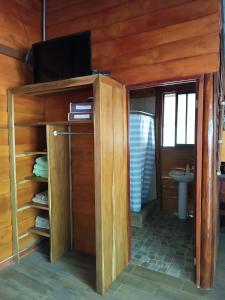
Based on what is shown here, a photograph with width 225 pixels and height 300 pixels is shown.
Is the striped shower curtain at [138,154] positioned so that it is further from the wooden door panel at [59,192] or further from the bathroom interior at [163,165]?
the wooden door panel at [59,192]

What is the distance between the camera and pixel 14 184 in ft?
7.64

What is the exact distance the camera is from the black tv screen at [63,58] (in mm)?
2055

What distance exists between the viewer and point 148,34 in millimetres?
2062

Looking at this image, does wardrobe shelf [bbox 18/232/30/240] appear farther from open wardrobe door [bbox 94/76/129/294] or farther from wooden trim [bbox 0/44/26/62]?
wooden trim [bbox 0/44/26/62]

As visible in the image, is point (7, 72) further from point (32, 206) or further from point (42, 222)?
point (42, 222)

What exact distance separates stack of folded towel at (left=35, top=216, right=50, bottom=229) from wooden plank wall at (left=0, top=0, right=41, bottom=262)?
338 millimetres

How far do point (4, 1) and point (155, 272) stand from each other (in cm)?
313

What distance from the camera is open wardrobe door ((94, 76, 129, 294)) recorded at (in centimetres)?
185

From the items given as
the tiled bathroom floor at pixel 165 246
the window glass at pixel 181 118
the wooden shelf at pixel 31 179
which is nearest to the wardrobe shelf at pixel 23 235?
the wooden shelf at pixel 31 179

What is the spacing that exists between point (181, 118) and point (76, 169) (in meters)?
2.38

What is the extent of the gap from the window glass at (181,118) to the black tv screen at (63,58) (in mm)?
2425

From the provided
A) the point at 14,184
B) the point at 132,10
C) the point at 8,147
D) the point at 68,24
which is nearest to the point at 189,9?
the point at 132,10

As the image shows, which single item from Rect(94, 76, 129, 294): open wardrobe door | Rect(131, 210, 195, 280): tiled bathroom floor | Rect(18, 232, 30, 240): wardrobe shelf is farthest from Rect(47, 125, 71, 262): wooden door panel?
Rect(131, 210, 195, 280): tiled bathroom floor

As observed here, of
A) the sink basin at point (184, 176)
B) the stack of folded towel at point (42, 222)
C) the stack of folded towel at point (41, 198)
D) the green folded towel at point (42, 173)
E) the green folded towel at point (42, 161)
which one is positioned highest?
the green folded towel at point (42, 161)
